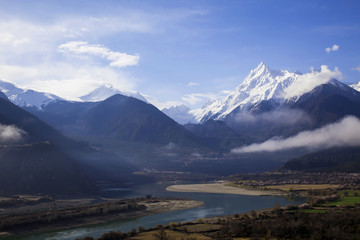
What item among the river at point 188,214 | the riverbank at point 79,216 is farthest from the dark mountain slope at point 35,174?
the riverbank at point 79,216

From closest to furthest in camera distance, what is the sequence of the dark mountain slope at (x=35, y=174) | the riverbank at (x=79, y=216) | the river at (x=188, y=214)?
the river at (x=188, y=214) → the riverbank at (x=79, y=216) → the dark mountain slope at (x=35, y=174)

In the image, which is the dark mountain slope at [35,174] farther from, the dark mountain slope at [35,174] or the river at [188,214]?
the river at [188,214]

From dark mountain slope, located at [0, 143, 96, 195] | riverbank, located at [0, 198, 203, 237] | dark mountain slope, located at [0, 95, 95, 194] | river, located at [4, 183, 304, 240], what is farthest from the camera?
dark mountain slope, located at [0, 95, 95, 194]

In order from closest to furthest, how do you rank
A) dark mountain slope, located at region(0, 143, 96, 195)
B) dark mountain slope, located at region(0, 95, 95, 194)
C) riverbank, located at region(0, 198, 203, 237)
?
1. riverbank, located at region(0, 198, 203, 237)
2. dark mountain slope, located at region(0, 143, 96, 195)
3. dark mountain slope, located at region(0, 95, 95, 194)

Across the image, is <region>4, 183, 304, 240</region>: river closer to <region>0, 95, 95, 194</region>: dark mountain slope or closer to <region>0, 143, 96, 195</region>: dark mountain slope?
<region>0, 143, 96, 195</region>: dark mountain slope

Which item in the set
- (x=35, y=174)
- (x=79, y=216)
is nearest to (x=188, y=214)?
(x=79, y=216)

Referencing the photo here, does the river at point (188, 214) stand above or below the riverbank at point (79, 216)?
below

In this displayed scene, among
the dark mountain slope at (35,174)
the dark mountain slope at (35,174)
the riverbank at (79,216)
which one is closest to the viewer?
the riverbank at (79,216)

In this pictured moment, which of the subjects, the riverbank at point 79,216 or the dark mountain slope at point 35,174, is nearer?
the riverbank at point 79,216

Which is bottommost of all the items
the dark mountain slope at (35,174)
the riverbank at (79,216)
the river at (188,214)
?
the river at (188,214)

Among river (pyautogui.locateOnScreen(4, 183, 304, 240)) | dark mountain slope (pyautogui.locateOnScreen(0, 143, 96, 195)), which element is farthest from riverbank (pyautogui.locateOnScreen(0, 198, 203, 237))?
dark mountain slope (pyautogui.locateOnScreen(0, 143, 96, 195))
